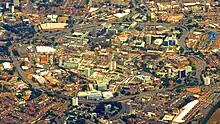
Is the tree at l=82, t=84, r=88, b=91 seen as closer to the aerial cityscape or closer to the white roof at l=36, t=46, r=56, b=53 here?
the aerial cityscape

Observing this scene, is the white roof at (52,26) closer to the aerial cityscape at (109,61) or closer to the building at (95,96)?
the aerial cityscape at (109,61)

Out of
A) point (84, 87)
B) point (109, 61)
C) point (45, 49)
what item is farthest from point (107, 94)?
point (45, 49)

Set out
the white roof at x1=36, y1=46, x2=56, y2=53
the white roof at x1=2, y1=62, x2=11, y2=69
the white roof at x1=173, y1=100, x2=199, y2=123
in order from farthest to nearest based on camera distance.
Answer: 1. the white roof at x1=36, y1=46, x2=56, y2=53
2. the white roof at x1=2, y1=62, x2=11, y2=69
3. the white roof at x1=173, y1=100, x2=199, y2=123

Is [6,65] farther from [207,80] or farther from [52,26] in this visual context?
[207,80]

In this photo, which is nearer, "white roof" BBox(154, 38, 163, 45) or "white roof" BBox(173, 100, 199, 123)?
"white roof" BBox(173, 100, 199, 123)

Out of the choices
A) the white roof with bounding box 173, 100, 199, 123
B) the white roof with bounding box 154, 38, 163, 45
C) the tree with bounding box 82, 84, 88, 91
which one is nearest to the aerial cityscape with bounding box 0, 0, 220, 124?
the white roof with bounding box 173, 100, 199, 123

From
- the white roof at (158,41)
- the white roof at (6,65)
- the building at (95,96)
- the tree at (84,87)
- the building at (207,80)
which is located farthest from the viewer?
the white roof at (158,41)

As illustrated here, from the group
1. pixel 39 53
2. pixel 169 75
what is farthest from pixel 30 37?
pixel 169 75

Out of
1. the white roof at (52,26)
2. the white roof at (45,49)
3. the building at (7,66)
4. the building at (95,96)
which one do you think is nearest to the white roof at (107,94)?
the building at (95,96)

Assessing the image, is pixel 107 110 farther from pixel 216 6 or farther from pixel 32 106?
pixel 216 6
